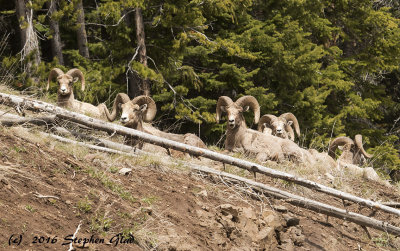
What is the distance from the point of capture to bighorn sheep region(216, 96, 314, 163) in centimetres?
1341

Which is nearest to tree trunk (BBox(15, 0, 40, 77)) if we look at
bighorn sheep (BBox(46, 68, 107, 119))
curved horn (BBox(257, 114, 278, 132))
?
bighorn sheep (BBox(46, 68, 107, 119))

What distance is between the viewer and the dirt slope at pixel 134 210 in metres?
5.59

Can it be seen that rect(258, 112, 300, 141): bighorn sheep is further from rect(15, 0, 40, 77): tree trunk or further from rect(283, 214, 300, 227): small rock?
rect(283, 214, 300, 227): small rock

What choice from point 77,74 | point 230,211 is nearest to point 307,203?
point 230,211

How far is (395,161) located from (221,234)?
14.9 metres

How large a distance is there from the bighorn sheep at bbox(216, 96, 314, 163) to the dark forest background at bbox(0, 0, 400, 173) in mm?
799

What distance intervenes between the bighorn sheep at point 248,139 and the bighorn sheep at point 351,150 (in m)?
3.81

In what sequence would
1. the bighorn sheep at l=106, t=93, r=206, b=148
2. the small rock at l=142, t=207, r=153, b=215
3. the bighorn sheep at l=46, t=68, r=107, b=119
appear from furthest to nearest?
the bighorn sheep at l=46, t=68, r=107, b=119, the bighorn sheep at l=106, t=93, r=206, b=148, the small rock at l=142, t=207, r=153, b=215

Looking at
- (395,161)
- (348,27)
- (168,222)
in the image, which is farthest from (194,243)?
(348,27)

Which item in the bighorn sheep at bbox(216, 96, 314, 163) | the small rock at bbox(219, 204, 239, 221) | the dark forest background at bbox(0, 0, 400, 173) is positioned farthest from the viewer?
the dark forest background at bbox(0, 0, 400, 173)

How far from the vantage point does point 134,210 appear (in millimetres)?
6473

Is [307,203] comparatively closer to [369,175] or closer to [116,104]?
[116,104]

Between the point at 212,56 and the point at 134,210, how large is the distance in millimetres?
12430

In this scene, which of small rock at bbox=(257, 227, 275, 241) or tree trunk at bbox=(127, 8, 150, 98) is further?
tree trunk at bbox=(127, 8, 150, 98)
